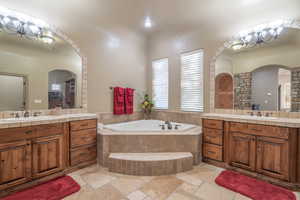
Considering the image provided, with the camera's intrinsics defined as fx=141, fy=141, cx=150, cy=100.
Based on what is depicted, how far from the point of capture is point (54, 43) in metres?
2.65

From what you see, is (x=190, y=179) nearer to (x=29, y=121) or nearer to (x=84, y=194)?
(x=84, y=194)

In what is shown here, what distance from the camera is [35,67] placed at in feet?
8.11

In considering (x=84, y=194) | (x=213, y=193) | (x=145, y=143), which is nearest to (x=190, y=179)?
(x=213, y=193)

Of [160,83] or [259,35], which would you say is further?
[160,83]

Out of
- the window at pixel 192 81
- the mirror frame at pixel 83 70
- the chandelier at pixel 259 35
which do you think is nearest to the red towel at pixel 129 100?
the mirror frame at pixel 83 70

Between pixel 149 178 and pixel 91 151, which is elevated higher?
pixel 91 151

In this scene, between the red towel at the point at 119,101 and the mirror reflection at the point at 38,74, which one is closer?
the mirror reflection at the point at 38,74

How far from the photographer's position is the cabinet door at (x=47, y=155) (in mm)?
2025

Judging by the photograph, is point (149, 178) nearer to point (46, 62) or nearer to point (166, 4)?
point (46, 62)

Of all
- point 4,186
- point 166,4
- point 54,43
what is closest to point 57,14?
point 54,43

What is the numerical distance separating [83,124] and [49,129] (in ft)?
1.69

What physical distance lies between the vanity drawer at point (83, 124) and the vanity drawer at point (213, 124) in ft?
7.07

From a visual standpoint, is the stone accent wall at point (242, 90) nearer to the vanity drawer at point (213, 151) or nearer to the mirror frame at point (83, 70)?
the vanity drawer at point (213, 151)

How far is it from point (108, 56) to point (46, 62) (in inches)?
51.0
